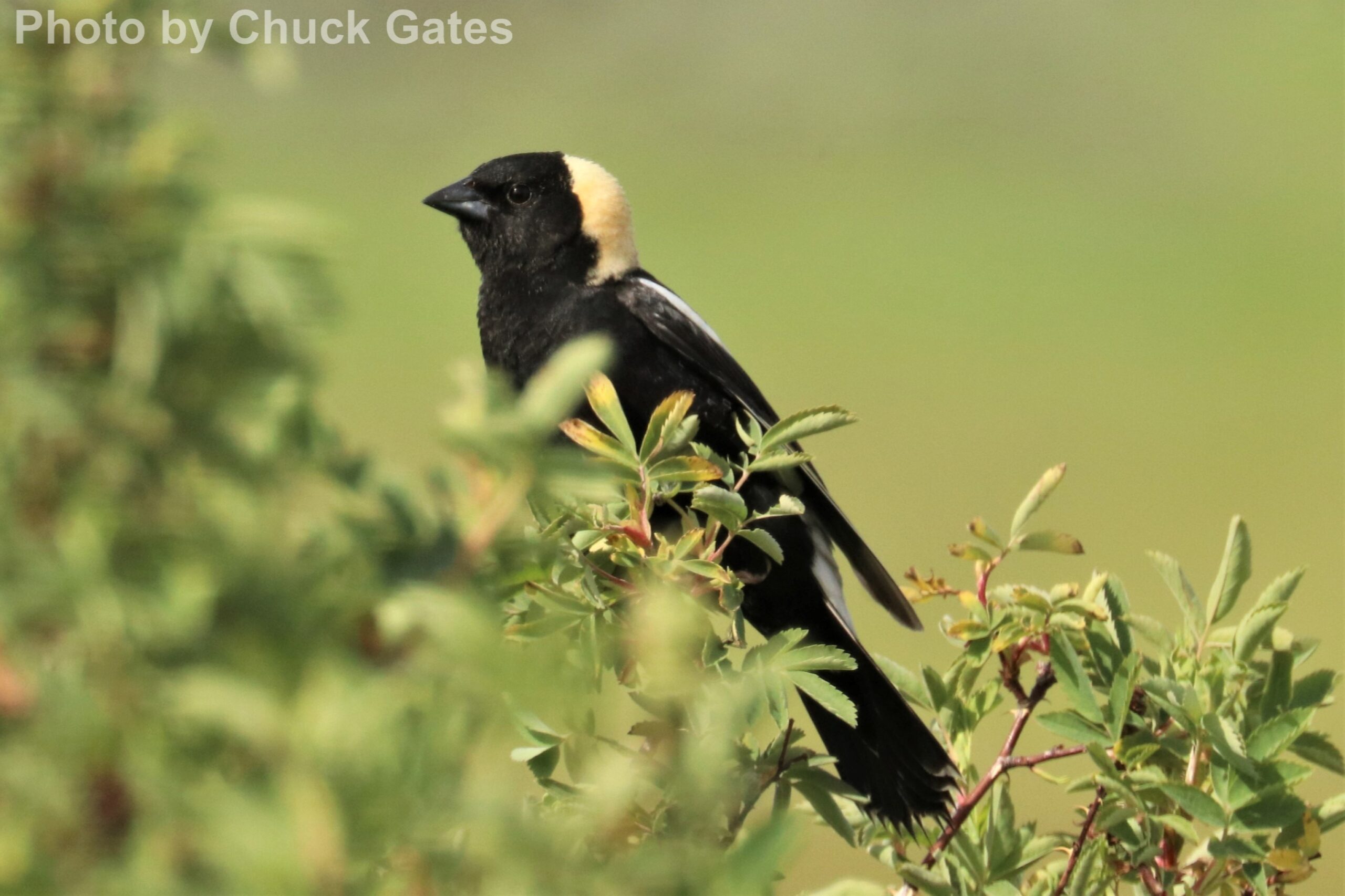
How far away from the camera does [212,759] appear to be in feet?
1.06

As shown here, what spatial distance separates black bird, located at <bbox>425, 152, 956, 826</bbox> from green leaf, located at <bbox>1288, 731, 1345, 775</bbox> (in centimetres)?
82

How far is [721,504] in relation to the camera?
37.0 inches

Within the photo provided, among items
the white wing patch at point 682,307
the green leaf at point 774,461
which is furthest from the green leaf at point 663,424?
the white wing patch at point 682,307

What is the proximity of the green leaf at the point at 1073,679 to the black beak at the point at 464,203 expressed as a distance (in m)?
1.76

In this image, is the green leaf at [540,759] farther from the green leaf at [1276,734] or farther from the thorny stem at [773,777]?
the green leaf at [1276,734]

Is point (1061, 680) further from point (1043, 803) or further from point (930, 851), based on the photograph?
point (1043, 803)

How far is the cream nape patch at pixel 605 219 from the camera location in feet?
7.84

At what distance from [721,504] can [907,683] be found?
23 centimetres

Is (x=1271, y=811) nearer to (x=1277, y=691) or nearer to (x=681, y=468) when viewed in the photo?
(x=1277, y=691)

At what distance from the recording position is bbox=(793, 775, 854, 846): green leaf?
3.11 ft

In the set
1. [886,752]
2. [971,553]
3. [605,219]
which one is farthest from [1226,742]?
[605,219]

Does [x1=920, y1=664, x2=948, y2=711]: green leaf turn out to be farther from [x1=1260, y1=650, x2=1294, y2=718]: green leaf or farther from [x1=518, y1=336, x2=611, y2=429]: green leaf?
[x1=518, y1=336, x2=611, y2=429]: green leaf

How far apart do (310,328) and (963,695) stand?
785 mm

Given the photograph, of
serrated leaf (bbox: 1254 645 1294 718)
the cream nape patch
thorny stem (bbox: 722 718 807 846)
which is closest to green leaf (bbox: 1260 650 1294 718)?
serrated leaf (bbox: 1254 645 1294 718)
